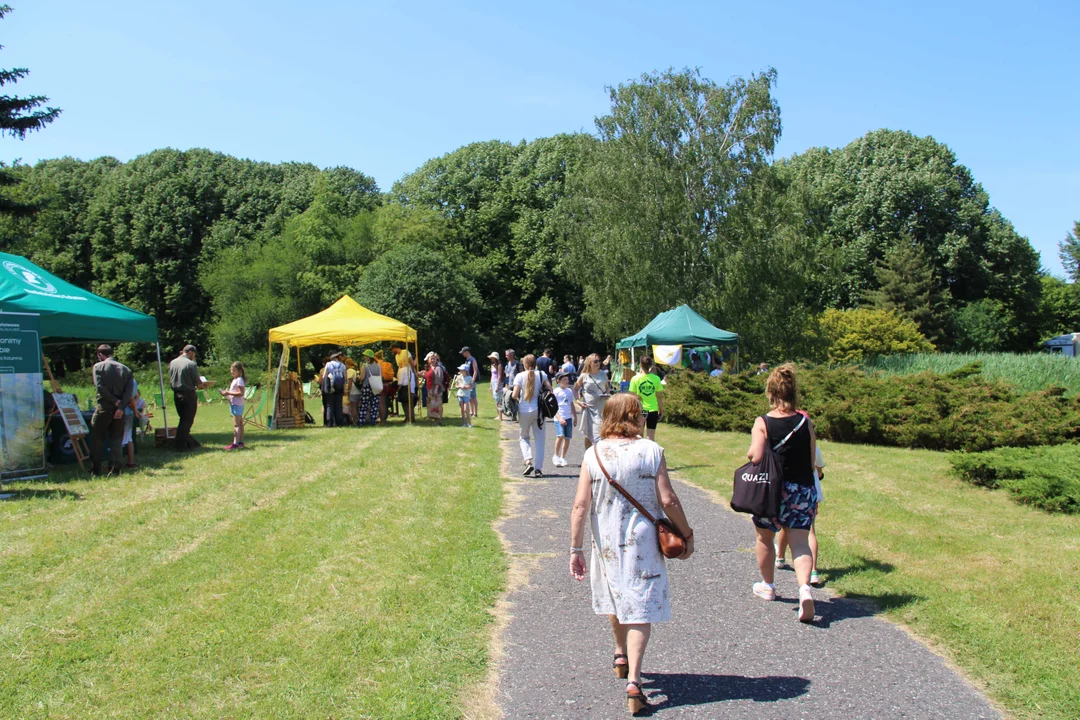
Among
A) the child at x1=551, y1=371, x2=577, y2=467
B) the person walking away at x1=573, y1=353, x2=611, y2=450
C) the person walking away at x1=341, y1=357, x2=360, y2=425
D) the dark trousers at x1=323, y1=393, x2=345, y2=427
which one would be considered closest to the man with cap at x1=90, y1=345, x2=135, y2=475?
the child at x1=551, y1=371, x2=577, y2=467

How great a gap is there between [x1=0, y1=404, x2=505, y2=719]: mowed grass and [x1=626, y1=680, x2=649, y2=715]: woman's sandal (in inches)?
33.2

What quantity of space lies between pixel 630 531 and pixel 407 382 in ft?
52.1

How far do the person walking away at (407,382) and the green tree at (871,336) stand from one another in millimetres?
25754

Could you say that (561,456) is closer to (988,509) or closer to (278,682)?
(988,509)

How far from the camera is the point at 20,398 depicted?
9.96 m

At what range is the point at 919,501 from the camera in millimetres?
9445

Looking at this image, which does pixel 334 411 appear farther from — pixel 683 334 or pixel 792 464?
pixel 792 464

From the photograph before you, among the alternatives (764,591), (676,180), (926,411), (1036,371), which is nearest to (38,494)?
(764,591)

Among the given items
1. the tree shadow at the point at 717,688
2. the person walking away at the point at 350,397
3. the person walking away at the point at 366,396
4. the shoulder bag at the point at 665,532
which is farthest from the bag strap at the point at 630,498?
the person walking away at the point at 350,397

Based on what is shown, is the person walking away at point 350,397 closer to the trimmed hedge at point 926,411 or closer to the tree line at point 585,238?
the trimmed hedge at point 926,411

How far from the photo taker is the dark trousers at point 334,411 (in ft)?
61.7

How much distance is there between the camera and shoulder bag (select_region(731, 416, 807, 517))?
543cm

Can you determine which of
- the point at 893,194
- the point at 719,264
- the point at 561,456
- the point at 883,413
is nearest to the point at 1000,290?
the point at 893,194

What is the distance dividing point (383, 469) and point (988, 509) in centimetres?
745
